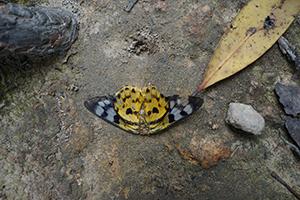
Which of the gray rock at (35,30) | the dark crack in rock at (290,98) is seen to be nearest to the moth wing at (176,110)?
the dark crack in rock at (290,98)

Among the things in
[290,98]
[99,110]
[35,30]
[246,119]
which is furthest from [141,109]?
[290,98]

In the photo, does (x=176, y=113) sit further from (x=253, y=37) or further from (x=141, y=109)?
(x=253, y=37)

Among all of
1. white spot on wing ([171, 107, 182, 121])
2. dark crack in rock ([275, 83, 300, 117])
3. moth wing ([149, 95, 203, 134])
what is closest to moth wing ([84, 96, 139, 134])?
moth wing ([149, 95, 203, 134])

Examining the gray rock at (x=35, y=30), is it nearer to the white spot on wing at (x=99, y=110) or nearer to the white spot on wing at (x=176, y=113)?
the white spot on wing at (x=99, y=110)

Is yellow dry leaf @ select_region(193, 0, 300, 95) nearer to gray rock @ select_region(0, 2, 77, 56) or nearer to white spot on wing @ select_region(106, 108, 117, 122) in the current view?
white spot on wing @ select_region(106, 108, 117, 122)

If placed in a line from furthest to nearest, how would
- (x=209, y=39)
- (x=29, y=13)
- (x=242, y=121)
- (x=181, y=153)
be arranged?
(x=209, y=39) → (x=181, y=153) → (x=242, y=121) → (x=29, y=13)

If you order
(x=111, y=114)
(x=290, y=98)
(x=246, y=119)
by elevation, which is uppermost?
(x=290, y=98)

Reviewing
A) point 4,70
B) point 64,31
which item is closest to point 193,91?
point 64,31

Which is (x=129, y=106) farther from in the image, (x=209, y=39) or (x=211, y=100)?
(x=209, y=39)
